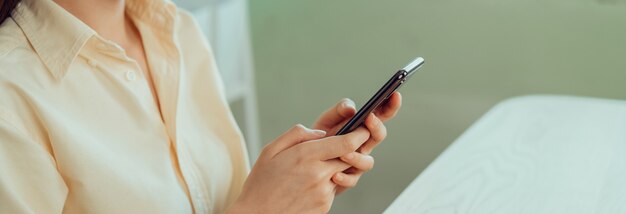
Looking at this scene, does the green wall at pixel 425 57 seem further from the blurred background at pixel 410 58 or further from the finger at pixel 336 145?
the finger at pixel 336 145

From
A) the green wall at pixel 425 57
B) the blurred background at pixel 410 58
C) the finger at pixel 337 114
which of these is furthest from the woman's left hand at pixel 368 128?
the green wall at pixel 425 57

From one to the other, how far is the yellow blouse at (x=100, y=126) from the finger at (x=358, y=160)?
0.74 feet

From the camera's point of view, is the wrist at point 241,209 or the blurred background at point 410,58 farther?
the blurred background at point 410,58

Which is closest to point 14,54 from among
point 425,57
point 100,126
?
point 100,126

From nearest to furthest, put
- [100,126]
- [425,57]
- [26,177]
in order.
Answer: [26,177], [100,126], [425,57]

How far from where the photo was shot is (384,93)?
0.85 metres

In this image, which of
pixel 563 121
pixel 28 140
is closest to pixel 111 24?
pixel 28 140

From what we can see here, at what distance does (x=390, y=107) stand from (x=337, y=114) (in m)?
0.10

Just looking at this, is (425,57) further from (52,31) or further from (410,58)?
(52,31)

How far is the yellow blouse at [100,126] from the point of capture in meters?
0.84

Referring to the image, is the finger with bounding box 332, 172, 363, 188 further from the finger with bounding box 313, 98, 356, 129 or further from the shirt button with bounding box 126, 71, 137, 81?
the shirt button with bounding box 126, 71, 137, 81

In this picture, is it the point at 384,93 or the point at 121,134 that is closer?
the point at 384,93

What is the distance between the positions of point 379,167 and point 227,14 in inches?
24.0

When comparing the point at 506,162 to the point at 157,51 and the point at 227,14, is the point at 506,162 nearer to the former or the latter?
the point at 157,51
